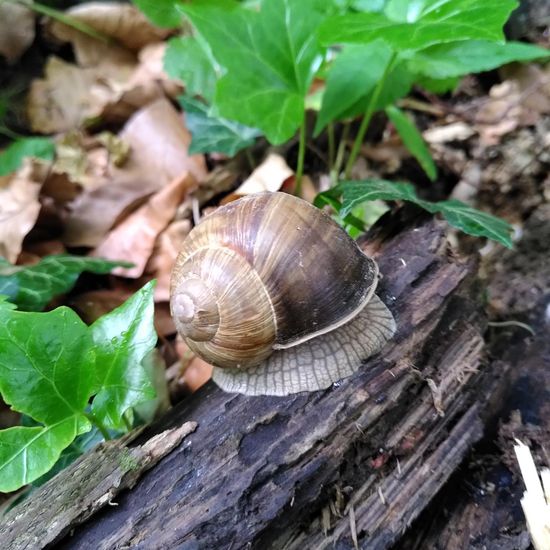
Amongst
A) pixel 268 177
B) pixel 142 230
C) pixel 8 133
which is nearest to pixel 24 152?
pixel 8 133

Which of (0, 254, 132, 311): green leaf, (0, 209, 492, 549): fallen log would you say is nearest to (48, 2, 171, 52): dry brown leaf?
(0, 254, 132, 311): green leaf

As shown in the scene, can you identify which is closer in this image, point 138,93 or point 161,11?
point 161,11

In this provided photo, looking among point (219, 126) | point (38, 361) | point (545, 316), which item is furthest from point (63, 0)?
point (545, 316)

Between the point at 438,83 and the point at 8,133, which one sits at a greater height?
the point at 438,83

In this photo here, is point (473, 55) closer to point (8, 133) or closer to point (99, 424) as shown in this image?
point (99, 424)


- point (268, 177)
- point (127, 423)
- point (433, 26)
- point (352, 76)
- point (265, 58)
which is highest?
point (433, 26)

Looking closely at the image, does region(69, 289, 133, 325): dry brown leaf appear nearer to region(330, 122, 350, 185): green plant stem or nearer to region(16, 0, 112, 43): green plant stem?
region(330, 122, 350, 185): green plant stem

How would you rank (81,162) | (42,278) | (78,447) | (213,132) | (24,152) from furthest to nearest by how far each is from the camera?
(81,162) < (24,152) < (213,132) < (42,278) < (78,447)
